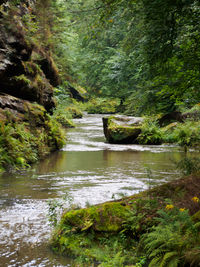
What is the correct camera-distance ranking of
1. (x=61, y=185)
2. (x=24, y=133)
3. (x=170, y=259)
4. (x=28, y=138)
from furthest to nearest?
(x=28, y=138) < (x=24, y=133) < (x=61, y=185) < (x=170, y=259)

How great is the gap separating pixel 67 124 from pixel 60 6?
26.6 feet

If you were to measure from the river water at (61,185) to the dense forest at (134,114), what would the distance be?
33cm

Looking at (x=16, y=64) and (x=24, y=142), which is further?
(x=16, y=64)

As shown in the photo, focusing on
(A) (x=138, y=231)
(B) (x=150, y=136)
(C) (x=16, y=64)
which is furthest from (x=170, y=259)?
(B) (x=150, y=136)

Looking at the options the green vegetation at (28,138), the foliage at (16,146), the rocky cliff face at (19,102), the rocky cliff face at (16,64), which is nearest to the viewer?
the foliage at (16,146)

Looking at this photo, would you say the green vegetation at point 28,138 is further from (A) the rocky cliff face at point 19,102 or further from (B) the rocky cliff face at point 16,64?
(B) the rocky cliff face at point 16,64

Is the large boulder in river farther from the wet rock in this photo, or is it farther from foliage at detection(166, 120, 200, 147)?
the wet rock

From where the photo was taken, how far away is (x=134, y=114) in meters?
8.72

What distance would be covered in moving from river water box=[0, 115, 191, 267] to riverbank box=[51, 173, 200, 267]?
0.32 meters

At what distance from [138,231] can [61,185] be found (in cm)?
336

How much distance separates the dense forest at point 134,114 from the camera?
338cm

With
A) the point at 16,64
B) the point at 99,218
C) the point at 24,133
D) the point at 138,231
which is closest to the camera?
the point at 138,231

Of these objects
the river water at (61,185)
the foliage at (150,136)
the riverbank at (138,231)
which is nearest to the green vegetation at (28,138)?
the river water at (61,185)

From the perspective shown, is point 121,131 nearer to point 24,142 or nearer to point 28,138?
point 28,138
